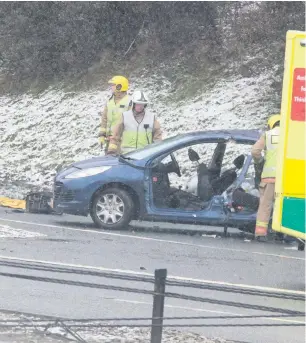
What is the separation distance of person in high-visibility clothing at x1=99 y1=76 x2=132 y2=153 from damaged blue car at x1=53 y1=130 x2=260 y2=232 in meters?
1.98

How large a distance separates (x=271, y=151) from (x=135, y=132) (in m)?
2.87

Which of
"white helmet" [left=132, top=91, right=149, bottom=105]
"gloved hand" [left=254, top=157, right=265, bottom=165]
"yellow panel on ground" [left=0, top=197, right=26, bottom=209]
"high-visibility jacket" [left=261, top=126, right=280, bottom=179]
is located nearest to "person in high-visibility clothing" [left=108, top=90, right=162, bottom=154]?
"white helmet" [left=132, top=91, right=149, bottom=105]

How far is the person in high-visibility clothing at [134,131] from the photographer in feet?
52.0

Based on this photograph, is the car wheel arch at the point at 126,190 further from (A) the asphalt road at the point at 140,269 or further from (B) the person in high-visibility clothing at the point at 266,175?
(B) the person in high-visibility clothing at the point at 266,175

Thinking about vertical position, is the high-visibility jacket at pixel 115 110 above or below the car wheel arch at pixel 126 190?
above

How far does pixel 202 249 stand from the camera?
13.2 meters

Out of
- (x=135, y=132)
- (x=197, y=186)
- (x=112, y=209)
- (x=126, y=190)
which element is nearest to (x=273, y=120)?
(x=197, y=186)

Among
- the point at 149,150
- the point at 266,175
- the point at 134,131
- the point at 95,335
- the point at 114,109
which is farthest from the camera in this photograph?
the point at 114,109

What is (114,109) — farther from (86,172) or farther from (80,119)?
(80,119)

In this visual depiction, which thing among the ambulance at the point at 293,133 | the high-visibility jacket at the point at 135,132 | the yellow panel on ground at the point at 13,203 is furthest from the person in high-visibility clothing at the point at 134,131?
the ambulance at the point at 293,133

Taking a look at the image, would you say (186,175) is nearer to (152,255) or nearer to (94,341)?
(152,255)

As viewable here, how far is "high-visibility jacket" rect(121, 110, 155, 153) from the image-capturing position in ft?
52.0

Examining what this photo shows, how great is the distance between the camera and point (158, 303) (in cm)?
669

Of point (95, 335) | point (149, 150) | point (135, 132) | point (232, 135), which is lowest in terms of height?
point (95, 335)
